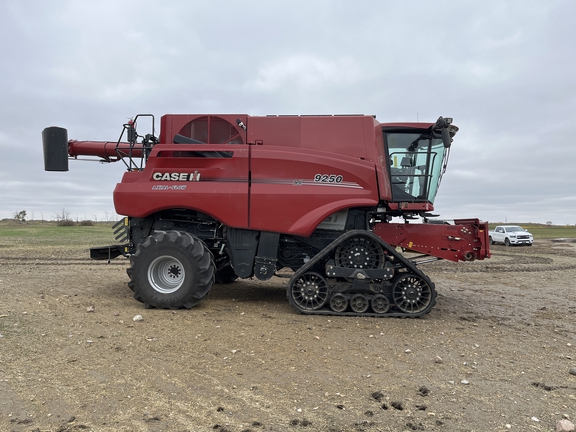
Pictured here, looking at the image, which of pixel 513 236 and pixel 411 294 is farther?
pixel 513 236

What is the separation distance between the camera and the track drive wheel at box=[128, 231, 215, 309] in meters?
6.73

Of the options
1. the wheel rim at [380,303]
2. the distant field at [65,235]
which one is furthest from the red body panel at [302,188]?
the distant field at [65,235]

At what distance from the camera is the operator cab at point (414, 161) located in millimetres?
7363

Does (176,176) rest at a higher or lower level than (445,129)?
lower

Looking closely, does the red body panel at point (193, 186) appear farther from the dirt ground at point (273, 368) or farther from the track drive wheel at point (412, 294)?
the track drive wheel at point (412, 294)

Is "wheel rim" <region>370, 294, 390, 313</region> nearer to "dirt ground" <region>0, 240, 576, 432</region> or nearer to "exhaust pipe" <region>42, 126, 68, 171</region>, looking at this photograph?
"dirt ground" <region>0, 240, 576, 432</region>

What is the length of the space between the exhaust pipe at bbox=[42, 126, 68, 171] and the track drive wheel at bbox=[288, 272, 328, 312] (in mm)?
4707

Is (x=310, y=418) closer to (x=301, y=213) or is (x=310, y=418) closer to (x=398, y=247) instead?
(x=301, y=213)

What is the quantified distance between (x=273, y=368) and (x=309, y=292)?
2445 mm

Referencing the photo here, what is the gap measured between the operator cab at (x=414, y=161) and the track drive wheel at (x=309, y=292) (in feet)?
6.90

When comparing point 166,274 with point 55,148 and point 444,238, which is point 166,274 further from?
point 444,238

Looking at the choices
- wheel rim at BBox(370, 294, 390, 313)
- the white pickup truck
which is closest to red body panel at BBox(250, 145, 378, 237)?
wheel rim at BBox(370, 294, 390, 313)

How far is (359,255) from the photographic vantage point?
6.68 m

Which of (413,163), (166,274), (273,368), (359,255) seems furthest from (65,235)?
(273,368)
